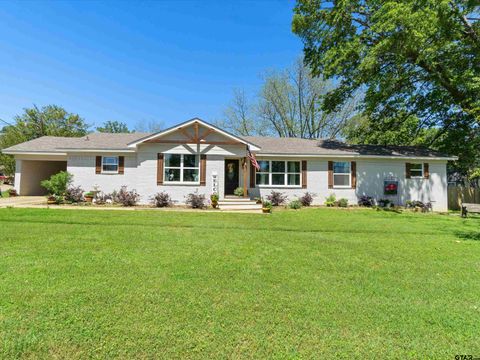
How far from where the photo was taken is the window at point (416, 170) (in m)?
16.9

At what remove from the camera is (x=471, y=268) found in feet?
17.8

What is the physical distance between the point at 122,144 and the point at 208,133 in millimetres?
5796

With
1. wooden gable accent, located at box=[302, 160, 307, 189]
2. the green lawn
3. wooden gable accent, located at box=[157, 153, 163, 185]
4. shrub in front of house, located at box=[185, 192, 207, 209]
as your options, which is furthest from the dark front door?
the green lawn

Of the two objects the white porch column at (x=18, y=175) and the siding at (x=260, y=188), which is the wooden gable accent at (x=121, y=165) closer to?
the siding at (x=260, y=188)

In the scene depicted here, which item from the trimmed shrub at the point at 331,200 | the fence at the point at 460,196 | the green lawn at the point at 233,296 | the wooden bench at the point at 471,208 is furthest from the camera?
the fence at the point at 460,196

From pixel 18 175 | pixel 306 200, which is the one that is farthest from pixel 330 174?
pixel 18 175

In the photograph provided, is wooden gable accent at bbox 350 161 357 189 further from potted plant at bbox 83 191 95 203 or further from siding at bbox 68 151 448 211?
potted plant at bbox 83 191 95 203

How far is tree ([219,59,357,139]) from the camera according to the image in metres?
31.7

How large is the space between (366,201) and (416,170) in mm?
3919

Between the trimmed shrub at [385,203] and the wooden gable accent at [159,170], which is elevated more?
the wooden gable accent at [159,170]

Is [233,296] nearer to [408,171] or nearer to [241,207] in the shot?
[241,207]

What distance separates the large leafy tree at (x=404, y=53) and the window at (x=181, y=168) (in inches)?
397

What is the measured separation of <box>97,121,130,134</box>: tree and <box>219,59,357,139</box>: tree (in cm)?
2078

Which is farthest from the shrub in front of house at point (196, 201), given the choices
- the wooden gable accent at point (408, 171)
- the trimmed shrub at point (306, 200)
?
the wooden gable accent at point (408, 171)
